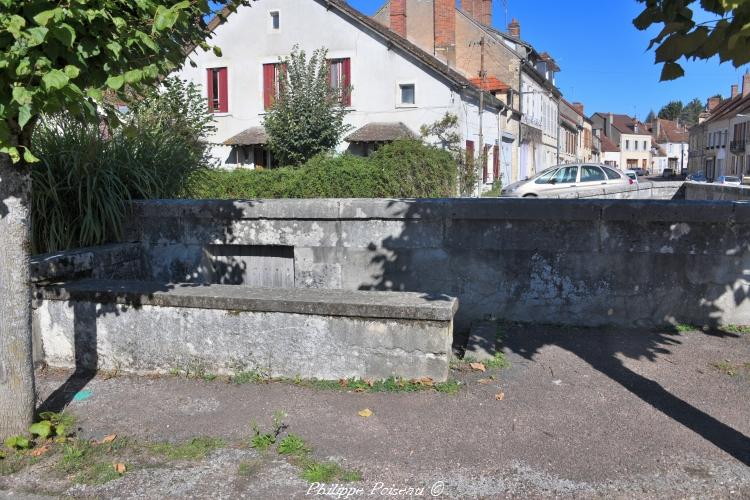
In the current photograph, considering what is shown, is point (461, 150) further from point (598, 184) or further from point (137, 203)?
point (137, 203)

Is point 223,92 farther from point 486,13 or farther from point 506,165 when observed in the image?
point 486,13

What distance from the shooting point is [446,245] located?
242 inches

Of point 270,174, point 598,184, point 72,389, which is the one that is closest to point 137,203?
point 72,389

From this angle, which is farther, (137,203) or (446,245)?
(137,203)

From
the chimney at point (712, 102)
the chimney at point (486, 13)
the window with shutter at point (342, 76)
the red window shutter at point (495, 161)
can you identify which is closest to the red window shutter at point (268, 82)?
the window with shutter at point (342, 76)

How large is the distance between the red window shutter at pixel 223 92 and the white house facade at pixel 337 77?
0.04 m

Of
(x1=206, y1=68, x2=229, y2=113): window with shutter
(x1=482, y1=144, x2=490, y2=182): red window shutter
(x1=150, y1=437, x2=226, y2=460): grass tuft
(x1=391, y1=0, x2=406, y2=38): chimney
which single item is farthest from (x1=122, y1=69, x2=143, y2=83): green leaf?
(x1=391, y1=0, x2=406, y2=38): chimney

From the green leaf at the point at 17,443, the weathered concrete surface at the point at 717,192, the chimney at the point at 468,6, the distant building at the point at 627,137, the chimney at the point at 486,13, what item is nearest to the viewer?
the green leaf at the point at 17,443

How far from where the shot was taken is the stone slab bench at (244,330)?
464 cm

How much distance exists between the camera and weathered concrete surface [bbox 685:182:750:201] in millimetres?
11609

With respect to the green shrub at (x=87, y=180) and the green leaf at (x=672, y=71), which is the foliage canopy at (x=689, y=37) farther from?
the green shrub at (x=87, y=180)

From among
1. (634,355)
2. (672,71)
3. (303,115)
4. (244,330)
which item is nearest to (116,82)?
(244,330)

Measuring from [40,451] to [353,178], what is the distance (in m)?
14.3

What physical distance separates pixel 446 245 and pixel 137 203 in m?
3.26
